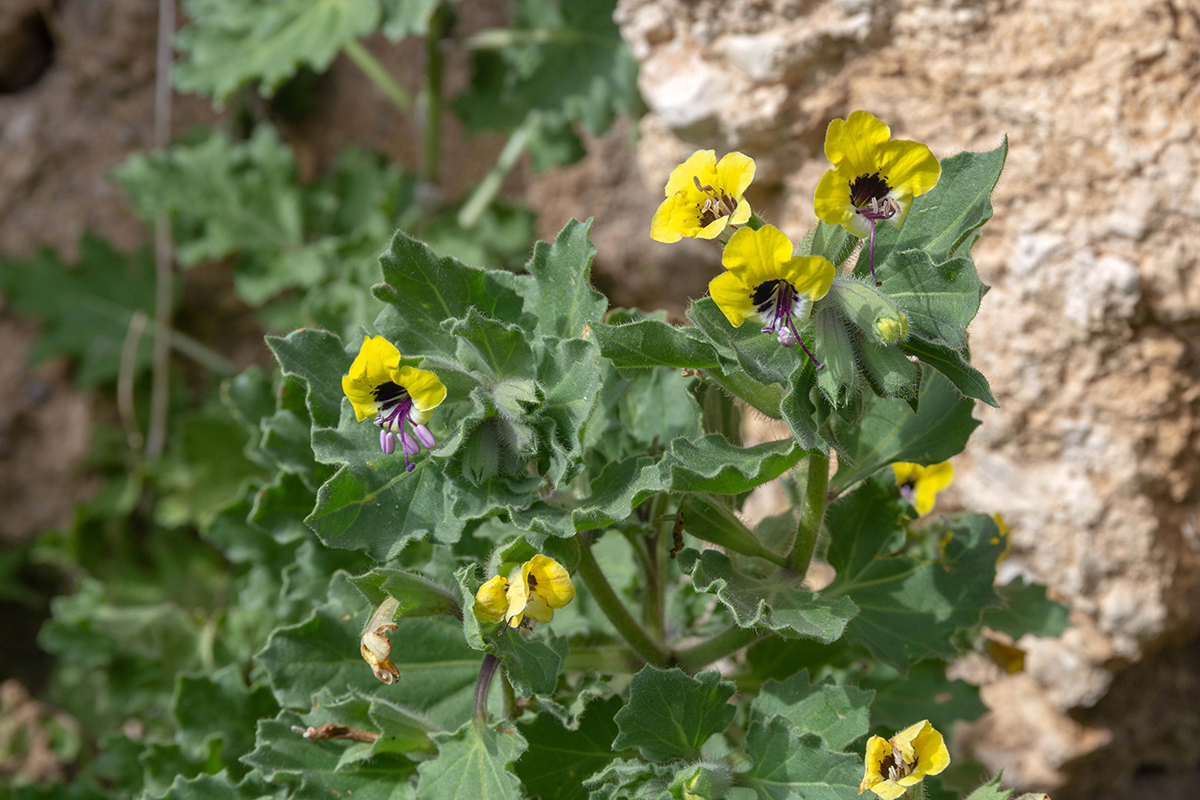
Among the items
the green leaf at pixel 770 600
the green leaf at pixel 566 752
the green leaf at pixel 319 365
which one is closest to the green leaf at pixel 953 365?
the green leaf at pixel 770 600

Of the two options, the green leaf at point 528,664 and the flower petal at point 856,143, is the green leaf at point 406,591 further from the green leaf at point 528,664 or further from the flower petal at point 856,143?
the flower petal at point 856,143

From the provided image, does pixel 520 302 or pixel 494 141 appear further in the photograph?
pixel 494 141

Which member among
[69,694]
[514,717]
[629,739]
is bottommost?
[69,694]

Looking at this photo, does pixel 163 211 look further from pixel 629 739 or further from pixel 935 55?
pixel 629 739

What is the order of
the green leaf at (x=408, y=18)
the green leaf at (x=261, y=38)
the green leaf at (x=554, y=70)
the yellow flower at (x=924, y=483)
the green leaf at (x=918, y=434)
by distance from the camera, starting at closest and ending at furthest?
the green leaf at (x=918, y=434)
the yellow flower at (x=924, y=483)
the green leaf at (x=408, y=18)
the green leaf at (x=261, y=38)
the green leaf at (x=554, y=70)

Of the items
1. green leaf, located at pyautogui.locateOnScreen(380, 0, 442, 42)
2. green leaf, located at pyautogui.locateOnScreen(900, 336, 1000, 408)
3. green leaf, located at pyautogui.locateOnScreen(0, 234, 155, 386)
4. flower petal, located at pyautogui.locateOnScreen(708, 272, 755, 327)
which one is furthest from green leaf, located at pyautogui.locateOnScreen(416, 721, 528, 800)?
green leaf, located at pyautogui.locateOnScreen(0, 234, 155, 386)

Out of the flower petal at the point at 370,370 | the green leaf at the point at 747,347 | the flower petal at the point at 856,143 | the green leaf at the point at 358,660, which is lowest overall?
the green leaf at the point at 358,660

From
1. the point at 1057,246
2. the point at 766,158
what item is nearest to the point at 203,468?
the point at 766,158

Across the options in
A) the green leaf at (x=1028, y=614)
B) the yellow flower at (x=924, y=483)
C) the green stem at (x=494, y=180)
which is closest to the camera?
the yellow flower at (x=924, y=483)
